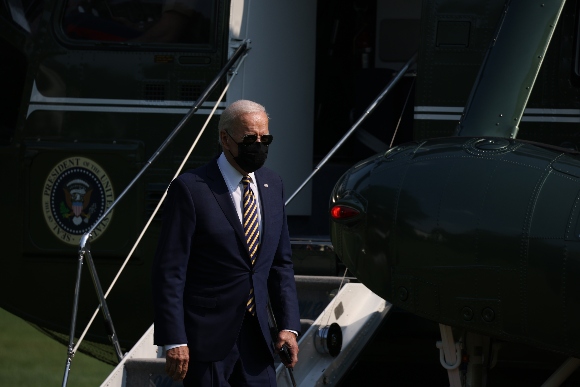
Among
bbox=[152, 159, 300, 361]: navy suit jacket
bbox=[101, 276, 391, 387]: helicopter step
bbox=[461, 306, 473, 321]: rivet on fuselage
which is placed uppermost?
bbox=[152, 159, 300, 361]: navy suit jacket

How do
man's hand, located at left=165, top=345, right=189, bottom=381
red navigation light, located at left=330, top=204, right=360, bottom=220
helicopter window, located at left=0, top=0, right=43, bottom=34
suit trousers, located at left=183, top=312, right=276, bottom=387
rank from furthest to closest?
1. helicopter window, located at left=0, top=0, right=43, bottom=34
2. red navigation light, located at left=330, top=204, right=360, bottom=220
3. suit trousers, located at left=183, top=312, right=276, bottom=387
4. man's hand, located at left=165, top=345, right=189, bottom=381

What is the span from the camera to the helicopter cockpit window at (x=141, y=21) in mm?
8031

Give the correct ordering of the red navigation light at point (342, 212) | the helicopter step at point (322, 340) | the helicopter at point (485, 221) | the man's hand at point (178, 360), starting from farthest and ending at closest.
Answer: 1. the helicopter step at point (322, 340)
2. the red navigation light at point (342, 212)
3. the helicopter at point (485, 221)
4. the man's hand at point (178, 360)

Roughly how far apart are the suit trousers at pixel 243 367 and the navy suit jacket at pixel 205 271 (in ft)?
0.11

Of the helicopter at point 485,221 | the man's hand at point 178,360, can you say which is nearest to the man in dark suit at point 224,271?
the man's hand at point 178,360

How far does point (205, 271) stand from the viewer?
504 centimetres

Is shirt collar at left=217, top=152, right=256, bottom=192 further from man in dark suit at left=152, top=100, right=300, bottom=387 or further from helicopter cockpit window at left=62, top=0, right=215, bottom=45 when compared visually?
helicopter cockpit window at left=62, top=0, right=215, bottom=45

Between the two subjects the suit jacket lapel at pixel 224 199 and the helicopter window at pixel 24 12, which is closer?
the suit jacket lapel at pixel 224 199

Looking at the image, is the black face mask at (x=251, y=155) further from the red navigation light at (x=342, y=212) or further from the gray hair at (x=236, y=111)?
the red navigation light at (x=342, y=212)

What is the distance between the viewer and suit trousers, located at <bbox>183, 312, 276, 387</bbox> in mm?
4988

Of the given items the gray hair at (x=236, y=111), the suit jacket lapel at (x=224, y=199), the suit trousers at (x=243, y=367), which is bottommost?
the suit trousers at (x=243, y=367)

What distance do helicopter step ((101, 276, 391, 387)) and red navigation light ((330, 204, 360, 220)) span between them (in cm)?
81

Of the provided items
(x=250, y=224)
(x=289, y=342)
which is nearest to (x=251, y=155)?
(x=250, y=224)

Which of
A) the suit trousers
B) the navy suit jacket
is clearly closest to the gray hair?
the navy suit jacket
